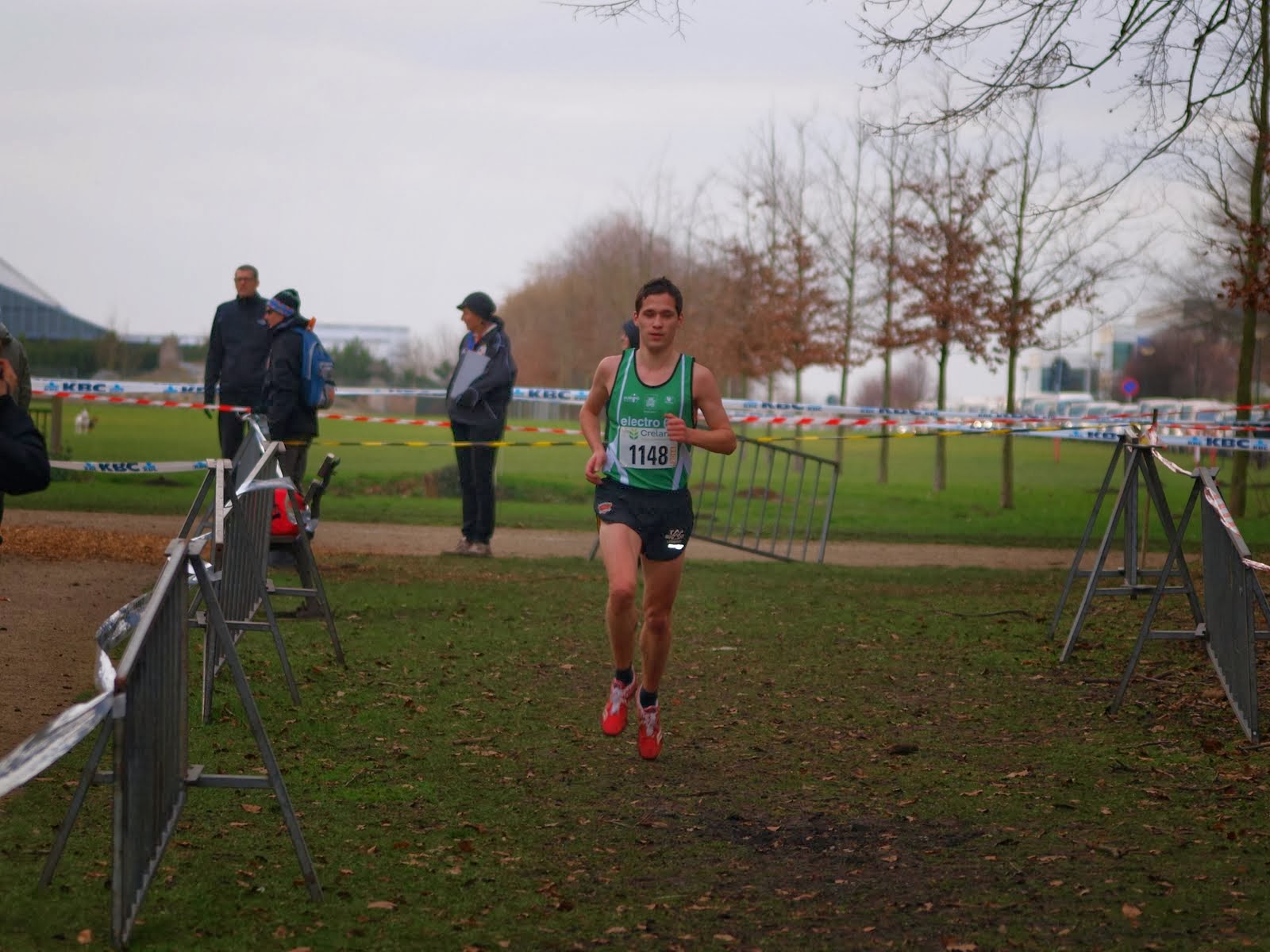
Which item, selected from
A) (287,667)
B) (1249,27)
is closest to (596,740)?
(287,667)

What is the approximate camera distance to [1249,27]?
11750mm

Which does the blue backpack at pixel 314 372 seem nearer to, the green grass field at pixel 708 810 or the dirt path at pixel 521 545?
the dirt path at pixel 521 545

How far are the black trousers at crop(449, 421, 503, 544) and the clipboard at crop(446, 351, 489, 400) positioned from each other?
12.4 inches

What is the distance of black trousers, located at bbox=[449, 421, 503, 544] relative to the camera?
46.3ft

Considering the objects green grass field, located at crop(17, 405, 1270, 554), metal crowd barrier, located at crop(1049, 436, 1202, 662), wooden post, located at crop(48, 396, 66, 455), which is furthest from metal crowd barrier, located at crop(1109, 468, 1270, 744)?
wooden post, located at crop(48, 396, 66, 455)

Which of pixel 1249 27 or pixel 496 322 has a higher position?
pixel 1249 27

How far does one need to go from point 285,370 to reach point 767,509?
11830mm

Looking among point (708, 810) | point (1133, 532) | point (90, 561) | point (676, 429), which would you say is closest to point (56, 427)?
point (90, 561)

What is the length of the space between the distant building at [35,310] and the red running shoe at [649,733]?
171 ft

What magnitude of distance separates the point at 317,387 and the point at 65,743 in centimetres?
961

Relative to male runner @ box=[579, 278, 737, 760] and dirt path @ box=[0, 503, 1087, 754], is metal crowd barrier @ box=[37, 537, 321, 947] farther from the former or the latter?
Result: male runner @ box=[579, 278, 737, 760]

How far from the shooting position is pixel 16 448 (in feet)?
16.9

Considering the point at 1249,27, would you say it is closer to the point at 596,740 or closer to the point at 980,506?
the point at 596,740

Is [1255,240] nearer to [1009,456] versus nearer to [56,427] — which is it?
[1009,456]
